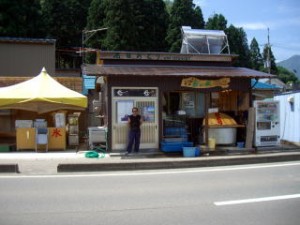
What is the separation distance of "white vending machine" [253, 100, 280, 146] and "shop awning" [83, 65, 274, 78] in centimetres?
133

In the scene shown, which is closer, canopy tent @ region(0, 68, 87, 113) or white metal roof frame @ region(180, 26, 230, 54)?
canopy tent @ region(0, 68, 87, 113)

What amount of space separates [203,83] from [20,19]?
27432 mm

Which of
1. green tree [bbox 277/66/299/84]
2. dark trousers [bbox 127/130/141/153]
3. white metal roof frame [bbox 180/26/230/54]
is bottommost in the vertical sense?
dark trousers [bbox 127/130/141/153]

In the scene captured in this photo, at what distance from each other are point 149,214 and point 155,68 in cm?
1165

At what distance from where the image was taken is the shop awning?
16.8 meters

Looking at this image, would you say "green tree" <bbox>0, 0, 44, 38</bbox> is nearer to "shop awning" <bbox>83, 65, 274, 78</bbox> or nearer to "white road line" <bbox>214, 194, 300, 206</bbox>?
"shop awning" <bbox>83, 65, 274, 78</bbox>

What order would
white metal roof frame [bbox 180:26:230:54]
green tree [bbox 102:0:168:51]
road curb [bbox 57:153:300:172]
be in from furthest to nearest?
green tree [bbox 102:0:168:51], white metal roof frame [bbox 180:26:230:54], road curb [bbox 57:153:300:172]

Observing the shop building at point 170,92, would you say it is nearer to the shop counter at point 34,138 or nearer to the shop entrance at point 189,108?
the shop entrance at point 189,108

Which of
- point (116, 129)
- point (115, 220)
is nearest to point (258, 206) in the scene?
point (115, 220)

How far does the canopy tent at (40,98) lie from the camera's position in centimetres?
1758

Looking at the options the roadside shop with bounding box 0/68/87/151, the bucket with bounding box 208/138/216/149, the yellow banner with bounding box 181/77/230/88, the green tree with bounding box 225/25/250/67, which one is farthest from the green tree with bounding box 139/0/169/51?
the bucket with bounding box 208/138/216/149

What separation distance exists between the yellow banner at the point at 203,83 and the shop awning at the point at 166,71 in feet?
1.05

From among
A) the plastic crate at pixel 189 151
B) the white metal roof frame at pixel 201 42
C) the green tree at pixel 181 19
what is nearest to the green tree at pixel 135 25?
the green tree at pixel 181 19

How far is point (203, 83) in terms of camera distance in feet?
59.2
